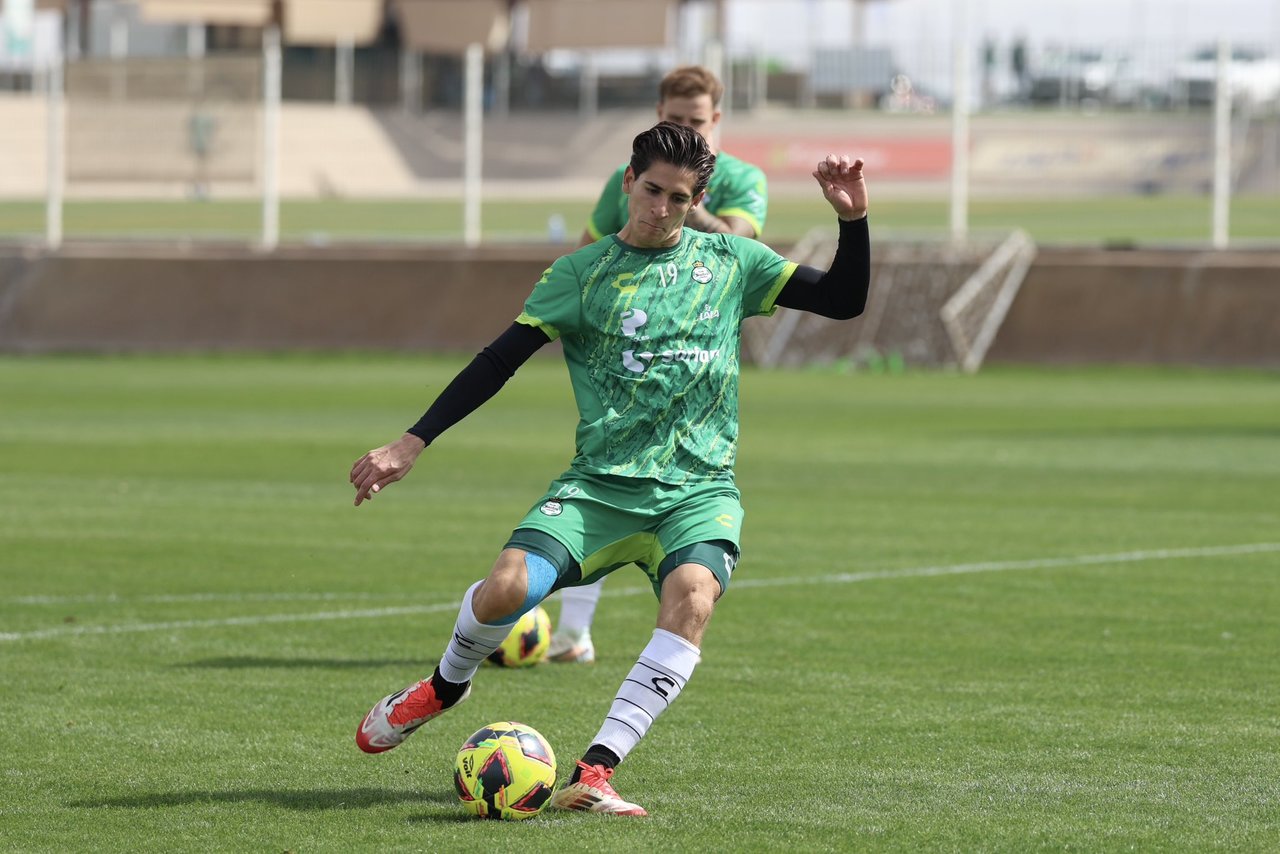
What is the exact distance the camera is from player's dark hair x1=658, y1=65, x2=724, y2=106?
8.52 metres

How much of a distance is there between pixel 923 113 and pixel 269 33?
33.1 metres

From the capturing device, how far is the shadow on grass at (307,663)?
25.3 ft

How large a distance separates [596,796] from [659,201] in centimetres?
161

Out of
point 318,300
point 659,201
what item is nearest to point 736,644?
point 659,201

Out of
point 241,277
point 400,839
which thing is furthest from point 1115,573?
point 241,277

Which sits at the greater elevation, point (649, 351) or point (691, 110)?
point (691, 110)

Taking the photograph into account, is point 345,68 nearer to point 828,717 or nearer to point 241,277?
point 241,277

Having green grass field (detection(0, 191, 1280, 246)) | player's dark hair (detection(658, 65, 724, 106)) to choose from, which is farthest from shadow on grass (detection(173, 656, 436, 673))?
green grass field (detection(0, 191, 1280, 246))

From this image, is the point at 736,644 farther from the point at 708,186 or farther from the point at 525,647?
the point at 708,186

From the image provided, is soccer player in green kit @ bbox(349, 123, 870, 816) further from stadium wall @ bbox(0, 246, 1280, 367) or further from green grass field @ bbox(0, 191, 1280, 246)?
green grass field @ bbox(0, 191, 1280, 246)

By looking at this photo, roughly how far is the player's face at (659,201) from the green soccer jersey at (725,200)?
2.80m

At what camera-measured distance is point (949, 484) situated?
13.4m

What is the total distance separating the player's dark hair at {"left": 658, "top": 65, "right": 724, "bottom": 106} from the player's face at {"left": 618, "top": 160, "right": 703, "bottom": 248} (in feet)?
9.40

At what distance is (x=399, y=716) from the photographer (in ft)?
19.1
